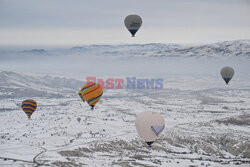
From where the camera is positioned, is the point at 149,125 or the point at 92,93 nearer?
the point at 149,125

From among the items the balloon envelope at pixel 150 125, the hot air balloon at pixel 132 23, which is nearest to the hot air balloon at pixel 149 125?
the balloon envelope at pixel 150 125

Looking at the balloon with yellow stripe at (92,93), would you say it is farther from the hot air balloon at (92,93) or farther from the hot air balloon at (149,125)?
the hot air balloon at (149,125)

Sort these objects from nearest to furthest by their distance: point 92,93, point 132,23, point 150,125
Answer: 1. point 150,125
2. point 132,23
3. point 92,93

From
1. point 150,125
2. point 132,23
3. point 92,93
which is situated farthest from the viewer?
point 92,93

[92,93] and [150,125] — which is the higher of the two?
[92,93]

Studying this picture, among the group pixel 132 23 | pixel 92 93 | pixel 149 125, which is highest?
pixel 132 23

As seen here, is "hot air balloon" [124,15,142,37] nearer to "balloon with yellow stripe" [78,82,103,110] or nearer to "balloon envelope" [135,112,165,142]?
"balloon with yellow stripe" [78,82,103,110]

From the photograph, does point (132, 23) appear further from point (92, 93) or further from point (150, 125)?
point (150, 125)

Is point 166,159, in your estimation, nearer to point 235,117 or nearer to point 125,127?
point 125,127

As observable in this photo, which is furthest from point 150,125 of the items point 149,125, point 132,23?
point 132,23
